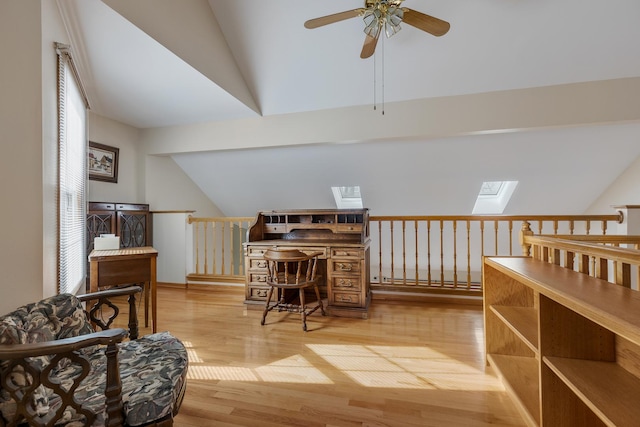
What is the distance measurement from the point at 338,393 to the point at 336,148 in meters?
2.99

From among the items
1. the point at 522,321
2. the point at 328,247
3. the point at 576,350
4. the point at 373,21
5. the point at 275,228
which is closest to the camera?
the point at 576,350

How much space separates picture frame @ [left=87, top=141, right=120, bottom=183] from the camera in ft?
11.7

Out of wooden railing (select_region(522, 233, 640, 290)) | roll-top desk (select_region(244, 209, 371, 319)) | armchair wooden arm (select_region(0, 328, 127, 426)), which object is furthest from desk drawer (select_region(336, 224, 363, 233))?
armchair wooden arm (select_region(0, 328, 127, 426))

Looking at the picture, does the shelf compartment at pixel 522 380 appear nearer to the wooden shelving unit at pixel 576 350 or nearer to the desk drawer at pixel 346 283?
the wooden shelving unit at pixel 576 350

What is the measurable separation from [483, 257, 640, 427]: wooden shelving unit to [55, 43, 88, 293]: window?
8.88ft

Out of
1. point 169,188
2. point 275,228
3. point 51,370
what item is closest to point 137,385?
point 51,370

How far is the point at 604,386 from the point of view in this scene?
3.22 ft

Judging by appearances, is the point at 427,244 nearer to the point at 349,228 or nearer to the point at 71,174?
the point at 349,228

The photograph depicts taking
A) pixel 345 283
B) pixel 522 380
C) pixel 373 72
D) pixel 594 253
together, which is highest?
pixel 373 72

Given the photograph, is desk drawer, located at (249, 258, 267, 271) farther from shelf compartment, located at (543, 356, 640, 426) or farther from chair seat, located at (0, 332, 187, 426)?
shelf compartment, located at (543, 356, 640, 426)

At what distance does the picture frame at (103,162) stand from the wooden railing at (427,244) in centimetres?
121

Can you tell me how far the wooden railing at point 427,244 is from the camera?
329 centimetres

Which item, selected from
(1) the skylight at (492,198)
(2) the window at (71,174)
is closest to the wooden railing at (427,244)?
(1) the skylight at (492,198)

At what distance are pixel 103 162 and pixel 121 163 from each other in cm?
31
